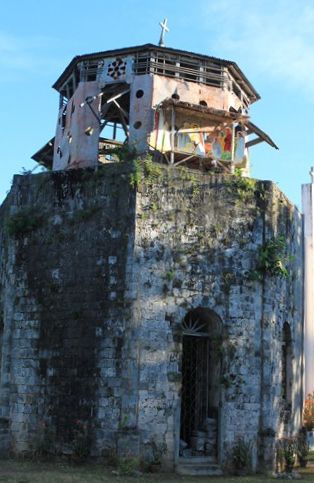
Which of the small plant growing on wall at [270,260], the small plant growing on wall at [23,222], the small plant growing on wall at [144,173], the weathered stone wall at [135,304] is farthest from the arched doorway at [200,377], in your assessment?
the small plant growing on wall at [23,222]

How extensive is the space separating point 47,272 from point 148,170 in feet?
10.7

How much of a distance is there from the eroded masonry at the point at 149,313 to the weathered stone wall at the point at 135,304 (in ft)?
0.08

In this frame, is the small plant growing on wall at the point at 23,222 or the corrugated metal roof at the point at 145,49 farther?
the corrugated metal roof at the point at 145,49

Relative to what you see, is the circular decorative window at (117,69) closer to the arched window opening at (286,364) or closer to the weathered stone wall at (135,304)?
the weathered stone wall at (135,304)

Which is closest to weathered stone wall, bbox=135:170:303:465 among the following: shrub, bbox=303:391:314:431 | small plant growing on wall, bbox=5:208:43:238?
small plant growing on wall, bbox=5:208:43:238

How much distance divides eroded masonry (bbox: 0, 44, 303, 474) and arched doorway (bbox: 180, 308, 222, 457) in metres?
0.03

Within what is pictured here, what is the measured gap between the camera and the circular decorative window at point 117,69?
54.6 ft

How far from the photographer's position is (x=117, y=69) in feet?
54.9

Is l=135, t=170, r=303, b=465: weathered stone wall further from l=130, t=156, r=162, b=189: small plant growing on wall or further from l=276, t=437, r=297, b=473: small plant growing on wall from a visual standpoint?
l=276, t=437, r=297, b=473: small plant growing on wall

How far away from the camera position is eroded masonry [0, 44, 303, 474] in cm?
1281

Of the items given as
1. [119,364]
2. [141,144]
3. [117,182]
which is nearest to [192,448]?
[119,364]

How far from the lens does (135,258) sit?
13.2 metres

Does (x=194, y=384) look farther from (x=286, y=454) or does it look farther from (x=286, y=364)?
(x=286, y=364)

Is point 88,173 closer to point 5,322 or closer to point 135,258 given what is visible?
point 135,258
